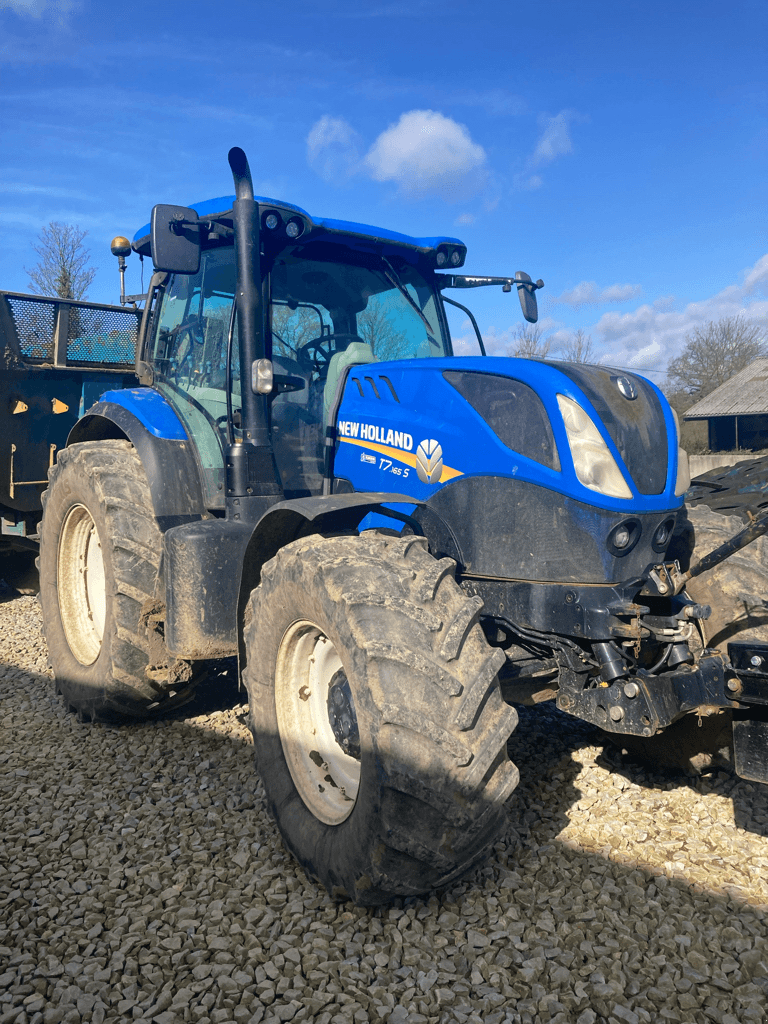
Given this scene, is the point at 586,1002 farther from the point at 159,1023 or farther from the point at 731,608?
the point at 731,608

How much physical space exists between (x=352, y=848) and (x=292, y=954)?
384 mm

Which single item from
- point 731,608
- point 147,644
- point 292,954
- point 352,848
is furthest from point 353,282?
point 292,954

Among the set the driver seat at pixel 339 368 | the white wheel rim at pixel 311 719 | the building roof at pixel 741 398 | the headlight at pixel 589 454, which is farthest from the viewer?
the building roof at pixel 741 398

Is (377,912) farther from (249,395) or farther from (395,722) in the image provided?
(249,395)

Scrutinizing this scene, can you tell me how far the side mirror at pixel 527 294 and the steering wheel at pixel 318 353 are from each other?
Result: 126 centimetres

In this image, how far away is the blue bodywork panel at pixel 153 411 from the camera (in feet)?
14.0

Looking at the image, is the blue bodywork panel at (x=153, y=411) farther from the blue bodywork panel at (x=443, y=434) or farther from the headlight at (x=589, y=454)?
the headlight at (x=589, y=454)

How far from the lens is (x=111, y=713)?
437 centimetres

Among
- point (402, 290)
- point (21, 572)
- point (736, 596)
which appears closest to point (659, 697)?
point (736, 596)

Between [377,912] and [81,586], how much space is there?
3097 mm

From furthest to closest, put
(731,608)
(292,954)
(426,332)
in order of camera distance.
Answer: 1. (426,332)
2. (731,608)
3. (292,954)

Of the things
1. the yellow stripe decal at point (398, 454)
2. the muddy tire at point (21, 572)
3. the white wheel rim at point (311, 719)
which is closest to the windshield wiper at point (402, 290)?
the yellow stripe decal at point (398, 454)

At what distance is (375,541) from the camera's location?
299 centimetres

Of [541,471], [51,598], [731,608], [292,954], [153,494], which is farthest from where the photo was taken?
[51,598]
